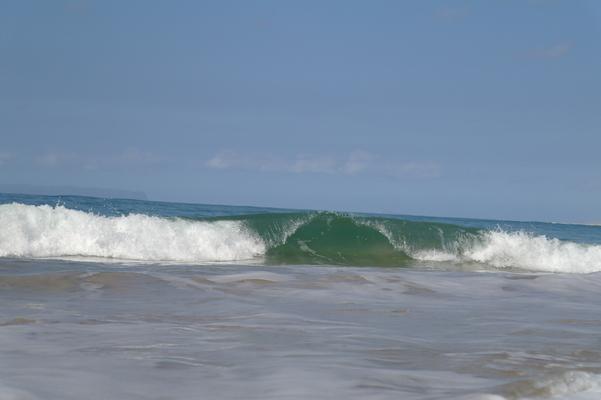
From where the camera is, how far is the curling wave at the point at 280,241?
→ 45.5 feet


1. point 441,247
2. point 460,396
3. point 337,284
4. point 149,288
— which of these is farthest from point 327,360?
point 441,247

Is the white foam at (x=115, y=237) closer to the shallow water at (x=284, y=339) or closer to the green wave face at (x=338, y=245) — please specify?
the green wave face at (x=338, y=245)

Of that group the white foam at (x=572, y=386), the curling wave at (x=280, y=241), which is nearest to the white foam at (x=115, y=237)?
the curling wave at (x=280, y=241)

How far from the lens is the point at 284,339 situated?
4289 millimetres

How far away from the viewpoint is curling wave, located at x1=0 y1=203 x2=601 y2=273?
13.9 metres

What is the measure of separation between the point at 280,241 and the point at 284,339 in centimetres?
1281

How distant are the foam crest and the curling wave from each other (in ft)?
0.07

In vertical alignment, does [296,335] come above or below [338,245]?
below

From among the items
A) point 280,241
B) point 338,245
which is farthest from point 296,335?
point 338,245

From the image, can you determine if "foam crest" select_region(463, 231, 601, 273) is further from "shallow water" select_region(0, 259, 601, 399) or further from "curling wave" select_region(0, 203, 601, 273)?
"shallow water" select_region(0, 259, 601, 399)

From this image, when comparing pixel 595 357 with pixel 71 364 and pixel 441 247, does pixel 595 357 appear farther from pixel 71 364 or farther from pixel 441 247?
pixel 441 247

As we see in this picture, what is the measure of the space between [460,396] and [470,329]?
6.91 ft

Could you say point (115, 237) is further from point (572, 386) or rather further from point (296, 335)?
point (572, 386)

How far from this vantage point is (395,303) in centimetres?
642
